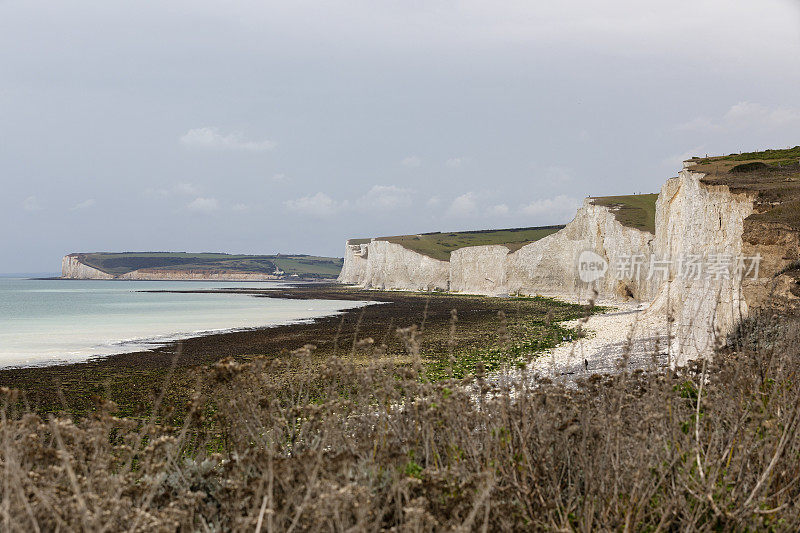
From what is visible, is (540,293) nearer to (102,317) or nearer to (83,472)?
(102,317)

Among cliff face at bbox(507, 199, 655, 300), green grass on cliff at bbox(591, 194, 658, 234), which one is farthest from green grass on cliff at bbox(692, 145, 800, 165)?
green grass on cliff at bbox(591, 194, 658, 234)

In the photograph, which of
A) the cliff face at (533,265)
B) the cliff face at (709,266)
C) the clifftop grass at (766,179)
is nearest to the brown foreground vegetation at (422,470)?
the cliff face at (709,266)

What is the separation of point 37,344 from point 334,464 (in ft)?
86.2

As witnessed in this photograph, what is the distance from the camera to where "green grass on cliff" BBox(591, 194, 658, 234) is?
52344 mm

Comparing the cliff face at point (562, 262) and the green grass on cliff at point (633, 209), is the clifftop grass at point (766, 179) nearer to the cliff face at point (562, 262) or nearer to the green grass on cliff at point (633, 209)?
the cliff face at point (562, 262)

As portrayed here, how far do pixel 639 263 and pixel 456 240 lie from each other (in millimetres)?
70355

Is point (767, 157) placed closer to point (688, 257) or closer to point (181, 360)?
point (688, 257)

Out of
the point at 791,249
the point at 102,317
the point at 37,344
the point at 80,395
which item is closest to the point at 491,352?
the point at 791,249

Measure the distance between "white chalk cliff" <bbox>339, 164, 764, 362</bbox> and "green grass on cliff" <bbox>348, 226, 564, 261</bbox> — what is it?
2.65m

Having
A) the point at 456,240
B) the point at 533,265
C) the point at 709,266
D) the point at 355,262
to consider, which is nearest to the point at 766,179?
the point at 709,266

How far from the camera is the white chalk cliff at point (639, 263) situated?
45.9 ft

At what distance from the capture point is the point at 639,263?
49438 millimetres

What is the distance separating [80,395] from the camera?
1416 centimetres

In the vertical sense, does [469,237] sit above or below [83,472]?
above
